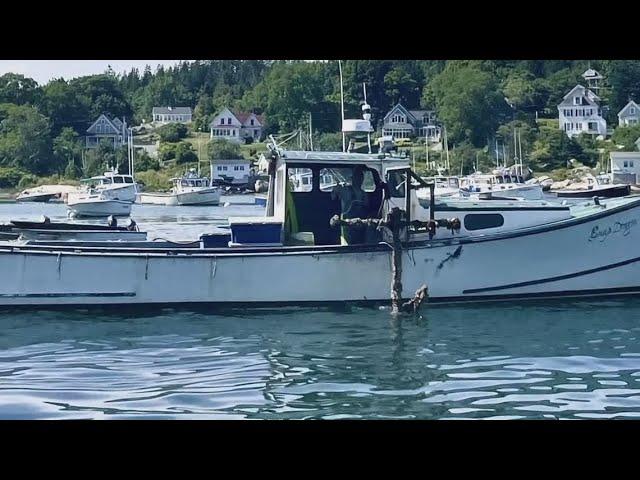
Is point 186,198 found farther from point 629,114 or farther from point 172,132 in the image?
point 629,114

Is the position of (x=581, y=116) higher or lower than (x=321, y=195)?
higher

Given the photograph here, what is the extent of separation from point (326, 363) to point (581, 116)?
7666cm

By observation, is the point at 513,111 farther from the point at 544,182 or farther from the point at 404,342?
the point at 404,342

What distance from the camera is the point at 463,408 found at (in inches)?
299

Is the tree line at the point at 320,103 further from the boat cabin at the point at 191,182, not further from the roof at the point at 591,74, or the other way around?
the boat cabin at the point at 191,182

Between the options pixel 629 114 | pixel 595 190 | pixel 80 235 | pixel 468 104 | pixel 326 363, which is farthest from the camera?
pixel 629 114

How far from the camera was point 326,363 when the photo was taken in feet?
31.1

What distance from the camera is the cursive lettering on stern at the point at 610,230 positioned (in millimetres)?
12867

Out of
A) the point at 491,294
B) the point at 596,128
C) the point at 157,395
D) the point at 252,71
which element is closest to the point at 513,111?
the point at 596,128

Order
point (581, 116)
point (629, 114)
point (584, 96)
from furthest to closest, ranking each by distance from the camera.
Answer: point (629, 114)
point (581, 116)
point (584, 96)

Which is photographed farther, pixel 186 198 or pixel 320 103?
pixel 320 103

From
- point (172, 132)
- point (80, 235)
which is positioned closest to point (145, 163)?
point (172, 132)

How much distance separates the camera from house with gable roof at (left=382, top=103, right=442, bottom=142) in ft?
237
